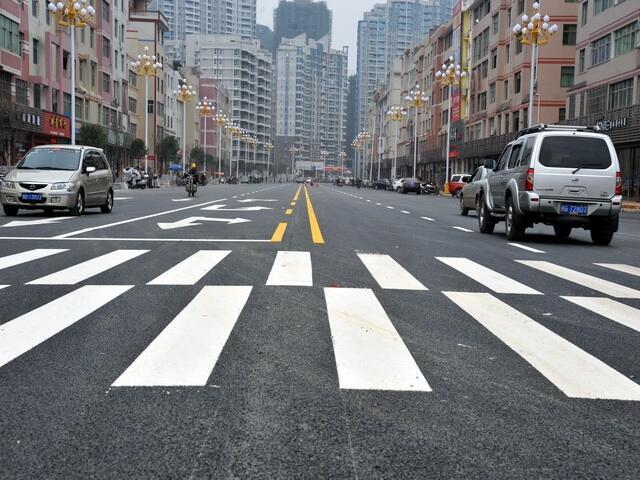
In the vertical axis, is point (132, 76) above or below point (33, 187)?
above

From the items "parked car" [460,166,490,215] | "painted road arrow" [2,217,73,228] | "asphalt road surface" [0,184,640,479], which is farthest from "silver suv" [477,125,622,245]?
"painted road arrow" [2,217,73,228]

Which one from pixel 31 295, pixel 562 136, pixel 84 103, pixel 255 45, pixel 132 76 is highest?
pixel 255 45

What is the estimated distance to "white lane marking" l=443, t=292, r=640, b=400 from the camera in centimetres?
413

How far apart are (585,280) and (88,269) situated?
582cm

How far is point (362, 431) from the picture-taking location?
133 inches

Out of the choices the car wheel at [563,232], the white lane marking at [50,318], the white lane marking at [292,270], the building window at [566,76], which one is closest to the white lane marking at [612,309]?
the white lane marking at [292,270]

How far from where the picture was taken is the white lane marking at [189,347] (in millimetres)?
4152

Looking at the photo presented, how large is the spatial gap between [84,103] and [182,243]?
51.7 m

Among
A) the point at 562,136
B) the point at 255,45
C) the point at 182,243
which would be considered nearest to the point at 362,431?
the point at 182,243

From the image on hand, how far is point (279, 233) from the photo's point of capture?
1410 cm

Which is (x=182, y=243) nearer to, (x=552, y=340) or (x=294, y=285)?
(x=294, y=285)

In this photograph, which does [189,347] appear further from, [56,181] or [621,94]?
[621,94]

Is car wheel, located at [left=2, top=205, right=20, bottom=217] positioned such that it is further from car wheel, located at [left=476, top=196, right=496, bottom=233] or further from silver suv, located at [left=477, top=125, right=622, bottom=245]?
silver suv, located at [left=477, top=125, right=622, bottom=245]

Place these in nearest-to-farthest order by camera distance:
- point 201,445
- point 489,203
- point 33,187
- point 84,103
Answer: point 201,445 < point 489,203 < point 33,187 < point 84,103
